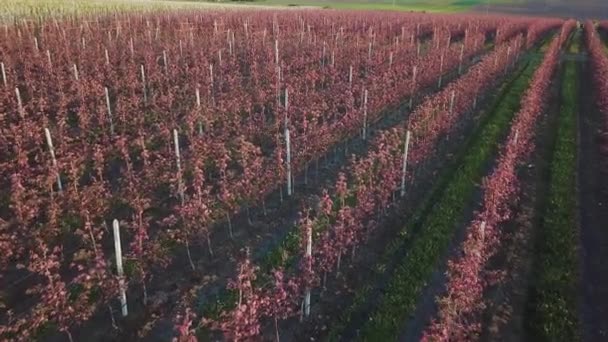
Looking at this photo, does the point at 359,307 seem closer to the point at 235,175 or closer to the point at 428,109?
the point at 235,175

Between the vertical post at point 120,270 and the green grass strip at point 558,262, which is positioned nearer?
the vertical post at point 120,270

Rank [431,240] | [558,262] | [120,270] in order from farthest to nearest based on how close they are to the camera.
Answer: [431,240], [558,262], [120,270]

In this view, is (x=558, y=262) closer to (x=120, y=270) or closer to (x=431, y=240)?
(x=431, y=240)

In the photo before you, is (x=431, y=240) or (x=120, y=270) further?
(x=431, y=240)

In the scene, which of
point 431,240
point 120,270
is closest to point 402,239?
point 431,240

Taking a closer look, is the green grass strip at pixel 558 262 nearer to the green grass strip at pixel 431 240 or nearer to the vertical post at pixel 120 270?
the green grass strip at pixel 431 240

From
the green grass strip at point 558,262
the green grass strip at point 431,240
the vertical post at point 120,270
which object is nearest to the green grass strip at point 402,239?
the green grass strip at point 431,240
